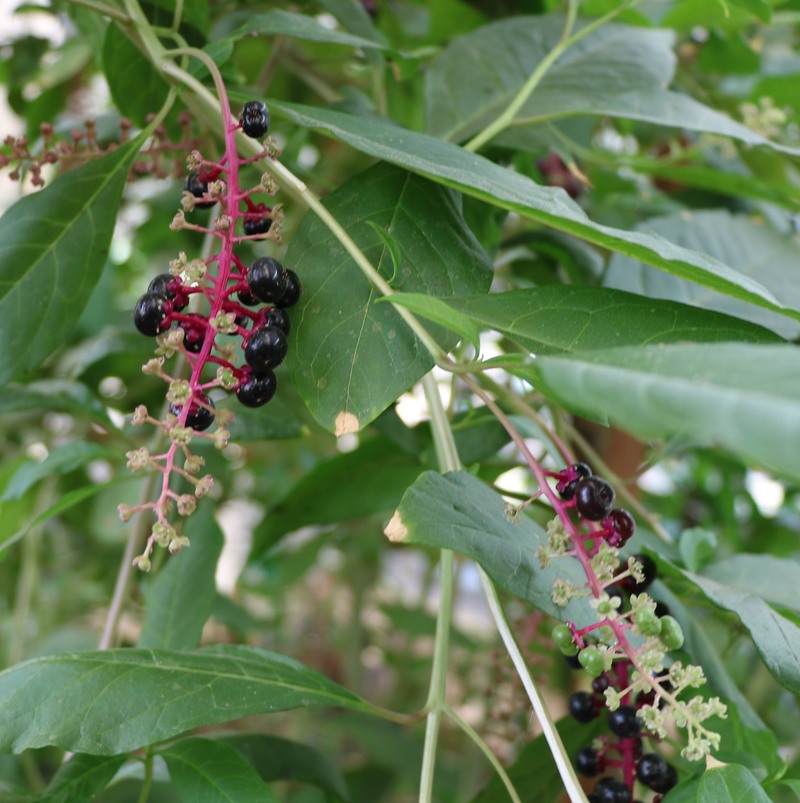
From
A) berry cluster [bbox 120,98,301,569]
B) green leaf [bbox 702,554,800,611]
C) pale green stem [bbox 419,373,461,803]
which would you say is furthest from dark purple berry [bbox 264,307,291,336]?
green leaf [bbox 702,554,800,611]

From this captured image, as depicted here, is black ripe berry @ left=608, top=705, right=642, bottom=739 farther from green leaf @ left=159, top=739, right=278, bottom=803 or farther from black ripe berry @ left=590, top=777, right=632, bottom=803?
green leaf @ left=159, top=739, right=278, bottom=803

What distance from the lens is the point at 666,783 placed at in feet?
1.59

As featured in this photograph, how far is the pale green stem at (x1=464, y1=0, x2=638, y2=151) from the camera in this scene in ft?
2.01

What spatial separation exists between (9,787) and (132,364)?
1.42ft

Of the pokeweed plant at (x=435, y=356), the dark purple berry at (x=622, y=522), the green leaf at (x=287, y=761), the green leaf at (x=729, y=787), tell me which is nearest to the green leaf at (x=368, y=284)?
the pokeweed plant at (x=435, y=356)

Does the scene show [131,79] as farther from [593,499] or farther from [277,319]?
[593,499]

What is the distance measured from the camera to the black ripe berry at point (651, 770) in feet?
1.58

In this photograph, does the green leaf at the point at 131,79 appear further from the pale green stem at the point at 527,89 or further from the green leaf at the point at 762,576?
the green leaf at the point at 762,576

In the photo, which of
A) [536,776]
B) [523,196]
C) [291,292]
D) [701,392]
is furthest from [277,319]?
[536,776]

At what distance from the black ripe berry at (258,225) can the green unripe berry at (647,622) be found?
26cm

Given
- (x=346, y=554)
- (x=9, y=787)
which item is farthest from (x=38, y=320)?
(x=346, y=554)

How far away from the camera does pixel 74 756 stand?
509 mm

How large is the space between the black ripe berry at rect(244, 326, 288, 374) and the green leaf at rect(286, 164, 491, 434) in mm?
33

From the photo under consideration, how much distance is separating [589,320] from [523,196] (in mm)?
69
